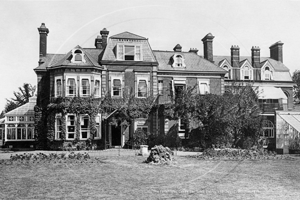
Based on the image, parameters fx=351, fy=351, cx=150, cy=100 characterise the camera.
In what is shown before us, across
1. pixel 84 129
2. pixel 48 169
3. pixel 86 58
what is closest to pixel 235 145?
pixel 84 129

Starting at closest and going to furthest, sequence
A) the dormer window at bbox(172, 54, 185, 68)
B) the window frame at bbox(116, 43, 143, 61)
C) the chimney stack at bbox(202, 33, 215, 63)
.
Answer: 1. the window frame at bbox(116, 43, 143, 61)
2. the dormer window at bbox(172, 54, 185, 68)
3. the chimney stack at bbox(202, 33, 215, 63)

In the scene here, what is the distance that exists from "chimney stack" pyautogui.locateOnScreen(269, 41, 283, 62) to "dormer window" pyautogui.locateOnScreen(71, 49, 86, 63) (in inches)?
994

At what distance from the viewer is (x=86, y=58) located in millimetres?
29906

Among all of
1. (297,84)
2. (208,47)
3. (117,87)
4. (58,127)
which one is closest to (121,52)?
(117,87)

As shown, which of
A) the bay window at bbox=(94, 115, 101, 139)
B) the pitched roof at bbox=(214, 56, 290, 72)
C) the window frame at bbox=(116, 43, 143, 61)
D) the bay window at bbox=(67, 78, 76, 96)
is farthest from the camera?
the pitched roof at bbox=(214, 56, 290, 72)

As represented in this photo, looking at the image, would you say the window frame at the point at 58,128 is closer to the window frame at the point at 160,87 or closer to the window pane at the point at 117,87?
the window pane at the point at 117,87

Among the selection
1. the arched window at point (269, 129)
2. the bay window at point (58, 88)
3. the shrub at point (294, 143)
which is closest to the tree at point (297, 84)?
the arched window at point (269, 129)

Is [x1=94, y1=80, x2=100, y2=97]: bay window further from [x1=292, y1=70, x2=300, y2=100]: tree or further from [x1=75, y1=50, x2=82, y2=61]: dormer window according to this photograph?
[x1=292, y1=70, x2=300, y2=100]: tree

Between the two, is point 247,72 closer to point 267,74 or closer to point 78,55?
point 267,74

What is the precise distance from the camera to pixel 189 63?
3462 cm

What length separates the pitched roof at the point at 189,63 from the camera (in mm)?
33694

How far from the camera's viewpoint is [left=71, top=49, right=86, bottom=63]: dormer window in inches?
1164

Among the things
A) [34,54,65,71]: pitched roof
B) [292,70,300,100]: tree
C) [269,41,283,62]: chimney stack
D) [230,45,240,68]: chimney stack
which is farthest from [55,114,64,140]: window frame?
[292,70,300,100]: tree

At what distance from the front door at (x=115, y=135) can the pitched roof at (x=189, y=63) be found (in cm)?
705
